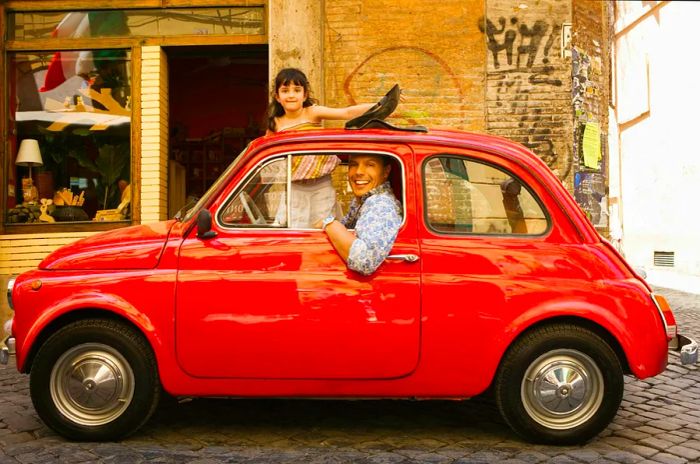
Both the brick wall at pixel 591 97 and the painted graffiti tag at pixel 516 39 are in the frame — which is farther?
the brick wall at pixel 591 97

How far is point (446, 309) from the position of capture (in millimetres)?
4328

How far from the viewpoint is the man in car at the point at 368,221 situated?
4.29m

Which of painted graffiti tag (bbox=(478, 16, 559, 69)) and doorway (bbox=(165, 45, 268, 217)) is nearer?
painted graffiti tag (bbox=(478, 16, 559, 69))

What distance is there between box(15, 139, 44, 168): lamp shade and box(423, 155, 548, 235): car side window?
6200mm

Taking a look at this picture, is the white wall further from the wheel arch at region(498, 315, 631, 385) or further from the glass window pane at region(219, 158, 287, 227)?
the glass window pane at region(219, 158, 287, 227)

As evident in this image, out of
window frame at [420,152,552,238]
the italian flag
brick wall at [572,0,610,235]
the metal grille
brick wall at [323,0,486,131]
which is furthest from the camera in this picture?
the metal grille

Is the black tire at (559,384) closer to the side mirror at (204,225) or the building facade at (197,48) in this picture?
the side mirror at (204,225)

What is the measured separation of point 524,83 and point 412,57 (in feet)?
4.44

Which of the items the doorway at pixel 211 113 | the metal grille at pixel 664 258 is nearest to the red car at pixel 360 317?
the doorway at pixel 211 113

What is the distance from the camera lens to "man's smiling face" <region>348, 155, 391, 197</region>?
4.56 meters

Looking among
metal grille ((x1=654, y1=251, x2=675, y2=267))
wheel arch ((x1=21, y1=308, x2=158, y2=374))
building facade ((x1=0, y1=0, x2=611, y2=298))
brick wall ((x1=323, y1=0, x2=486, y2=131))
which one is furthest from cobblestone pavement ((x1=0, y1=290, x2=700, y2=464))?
metal grille ((x1=654, y1=251, x2=675, y2=267))

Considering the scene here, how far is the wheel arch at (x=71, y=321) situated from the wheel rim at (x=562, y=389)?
2.13 m

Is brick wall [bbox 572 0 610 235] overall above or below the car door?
above

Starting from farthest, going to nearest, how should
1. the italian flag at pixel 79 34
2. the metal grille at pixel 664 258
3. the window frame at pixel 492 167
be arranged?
the metal grille at pixel 664 258
the italian flag at pixel 79 34
the window frame at pixel 492 167
